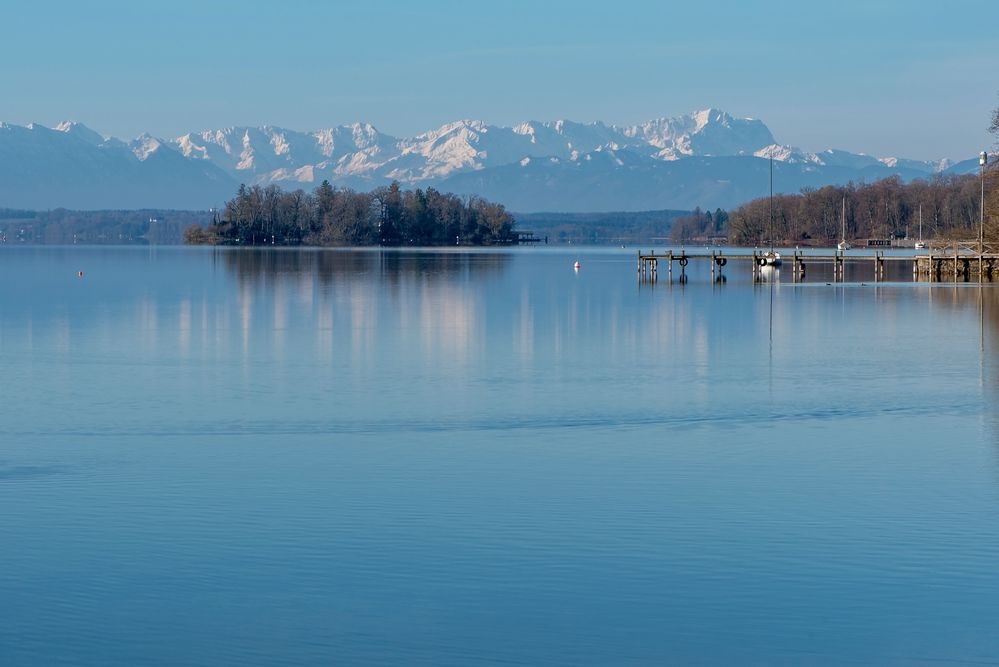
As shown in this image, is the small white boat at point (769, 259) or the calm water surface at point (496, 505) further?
the small white boat at point (769, 259)

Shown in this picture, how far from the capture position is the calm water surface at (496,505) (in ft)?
36.9

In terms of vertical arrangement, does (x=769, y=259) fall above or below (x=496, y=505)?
above

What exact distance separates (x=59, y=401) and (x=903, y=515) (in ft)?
Result: 50.9

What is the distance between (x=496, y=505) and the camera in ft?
51.4

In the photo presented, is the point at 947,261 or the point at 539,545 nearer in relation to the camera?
the point at 539,545

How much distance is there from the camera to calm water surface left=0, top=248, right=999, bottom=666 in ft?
36.9

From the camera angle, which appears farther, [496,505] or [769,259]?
[769,259]

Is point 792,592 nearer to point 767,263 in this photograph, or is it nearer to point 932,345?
point 932,345

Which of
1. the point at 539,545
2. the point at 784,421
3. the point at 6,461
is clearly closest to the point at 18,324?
the point at 6,461

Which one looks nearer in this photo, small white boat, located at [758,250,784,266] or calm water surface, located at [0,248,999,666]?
calm water surface, located at [0,248,999,666]

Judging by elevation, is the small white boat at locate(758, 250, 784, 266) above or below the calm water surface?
above

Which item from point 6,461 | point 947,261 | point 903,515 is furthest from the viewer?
point 947,261

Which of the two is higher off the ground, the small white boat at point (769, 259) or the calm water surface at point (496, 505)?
the small white boat at point (769, 259)

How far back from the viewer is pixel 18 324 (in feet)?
141
